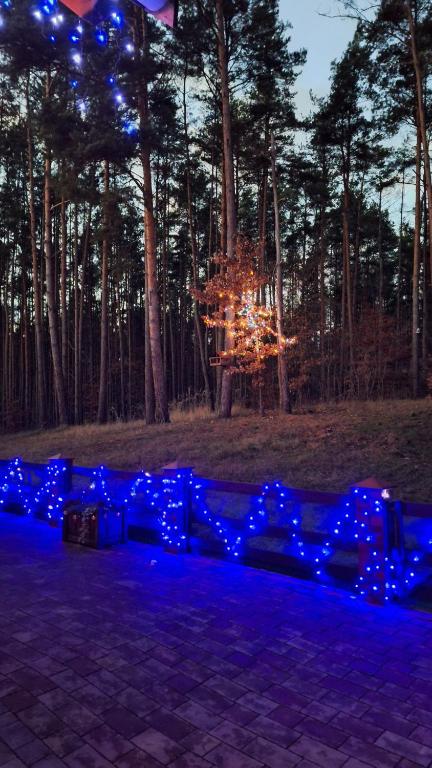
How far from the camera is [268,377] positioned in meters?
26.5

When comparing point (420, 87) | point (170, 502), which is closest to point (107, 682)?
point (170, 502)

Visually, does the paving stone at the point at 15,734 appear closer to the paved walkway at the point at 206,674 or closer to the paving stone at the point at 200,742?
the paved walkway at the point at 206,674

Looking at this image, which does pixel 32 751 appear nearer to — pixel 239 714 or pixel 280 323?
pixel 239 714

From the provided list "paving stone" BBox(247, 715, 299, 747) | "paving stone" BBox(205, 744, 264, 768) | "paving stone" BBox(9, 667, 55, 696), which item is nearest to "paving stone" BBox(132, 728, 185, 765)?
"paving stone" BBox(205, 744, 264, 768)

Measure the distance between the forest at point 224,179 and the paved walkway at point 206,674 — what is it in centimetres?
652

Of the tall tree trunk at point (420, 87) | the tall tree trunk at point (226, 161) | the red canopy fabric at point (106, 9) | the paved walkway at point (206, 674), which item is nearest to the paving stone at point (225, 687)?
the paved walkway at point (206, 674)

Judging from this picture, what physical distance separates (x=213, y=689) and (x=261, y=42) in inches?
770

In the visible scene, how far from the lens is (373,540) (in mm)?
4742

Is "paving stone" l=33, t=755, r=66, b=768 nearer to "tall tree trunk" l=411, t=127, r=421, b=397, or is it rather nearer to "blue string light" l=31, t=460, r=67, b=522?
"blue string light" l=31, t=460, r=67, b=522

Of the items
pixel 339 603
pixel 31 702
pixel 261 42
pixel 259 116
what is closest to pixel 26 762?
pixel 31 702

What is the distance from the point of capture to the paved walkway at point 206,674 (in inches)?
104

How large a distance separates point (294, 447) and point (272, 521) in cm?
337

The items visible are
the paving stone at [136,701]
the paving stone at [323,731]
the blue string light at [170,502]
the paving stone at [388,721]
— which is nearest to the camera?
the paving stone at [323,731]

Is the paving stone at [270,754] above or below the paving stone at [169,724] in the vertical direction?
above
